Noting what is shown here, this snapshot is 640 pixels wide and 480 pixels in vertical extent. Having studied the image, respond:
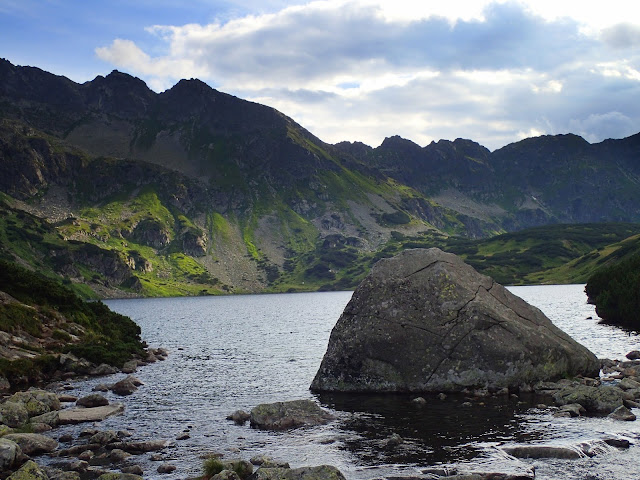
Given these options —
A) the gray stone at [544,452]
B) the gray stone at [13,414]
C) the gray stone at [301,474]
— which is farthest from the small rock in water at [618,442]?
the gray stone at [13,414]

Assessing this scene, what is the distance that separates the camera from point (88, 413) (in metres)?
33.1

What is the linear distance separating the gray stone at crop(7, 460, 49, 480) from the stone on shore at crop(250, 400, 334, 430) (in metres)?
12.8

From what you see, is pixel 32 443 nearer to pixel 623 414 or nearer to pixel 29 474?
pixel 29 474

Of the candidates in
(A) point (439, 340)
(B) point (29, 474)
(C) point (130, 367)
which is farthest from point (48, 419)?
(A) point (439, 340)

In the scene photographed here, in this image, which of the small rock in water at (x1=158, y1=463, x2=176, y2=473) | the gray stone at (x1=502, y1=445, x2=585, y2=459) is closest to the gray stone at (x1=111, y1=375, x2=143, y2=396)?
the small rock in water at (x1=158, y1=463, x2=176, y2=473)

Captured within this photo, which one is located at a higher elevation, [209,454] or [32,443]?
[32,443]

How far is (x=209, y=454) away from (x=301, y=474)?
7.34 m

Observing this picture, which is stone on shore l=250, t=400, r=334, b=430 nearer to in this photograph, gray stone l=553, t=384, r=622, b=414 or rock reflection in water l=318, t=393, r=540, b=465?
rock reflection in water l=318, t=393, r=540, b=465

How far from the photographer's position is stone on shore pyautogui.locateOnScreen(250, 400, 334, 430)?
3025cm

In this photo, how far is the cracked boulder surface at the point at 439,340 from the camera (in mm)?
35281

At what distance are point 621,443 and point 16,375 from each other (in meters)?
43.8

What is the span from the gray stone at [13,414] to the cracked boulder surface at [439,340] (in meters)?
19.9

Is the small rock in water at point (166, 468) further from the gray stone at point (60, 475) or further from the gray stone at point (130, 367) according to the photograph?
the gray stone at point (130, 367)

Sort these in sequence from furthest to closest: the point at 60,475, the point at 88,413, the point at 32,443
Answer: the point at 88,413, the point at 32,443, the point at 60,475
